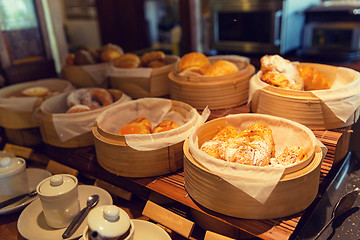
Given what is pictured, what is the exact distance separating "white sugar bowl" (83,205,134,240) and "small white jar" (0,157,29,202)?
0.65 m

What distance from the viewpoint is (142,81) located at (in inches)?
86.5

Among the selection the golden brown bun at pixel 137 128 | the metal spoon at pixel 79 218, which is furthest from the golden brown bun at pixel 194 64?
the metal spoon at pixel 79 218

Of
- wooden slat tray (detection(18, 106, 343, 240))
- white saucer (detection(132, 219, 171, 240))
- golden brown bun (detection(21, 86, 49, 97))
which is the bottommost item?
white saucer (detection(132, 219, 171, 240))

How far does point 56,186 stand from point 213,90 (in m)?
1.03

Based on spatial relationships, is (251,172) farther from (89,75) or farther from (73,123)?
(89,75)

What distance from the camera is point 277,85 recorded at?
163 centimetres

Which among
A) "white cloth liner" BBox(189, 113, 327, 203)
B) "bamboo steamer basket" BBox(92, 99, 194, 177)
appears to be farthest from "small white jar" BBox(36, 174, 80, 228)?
"white cloth liner" BBox(189, 113, 327, 203)

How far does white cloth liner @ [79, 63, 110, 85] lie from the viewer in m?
2.45

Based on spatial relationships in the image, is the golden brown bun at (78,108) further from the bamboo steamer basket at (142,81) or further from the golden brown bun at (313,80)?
the golden brown bun at (313,80)

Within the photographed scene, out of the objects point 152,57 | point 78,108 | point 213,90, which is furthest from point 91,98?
point 213,90

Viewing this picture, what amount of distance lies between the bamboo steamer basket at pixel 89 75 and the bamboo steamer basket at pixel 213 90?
30.9 inches

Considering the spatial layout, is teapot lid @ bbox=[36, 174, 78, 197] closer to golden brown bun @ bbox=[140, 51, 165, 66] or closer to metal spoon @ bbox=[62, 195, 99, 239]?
metal spoon @ bbox=[62, 195, 99, 239]

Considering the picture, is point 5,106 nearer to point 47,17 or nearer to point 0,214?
point 0,214

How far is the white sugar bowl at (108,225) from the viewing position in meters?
0.93
